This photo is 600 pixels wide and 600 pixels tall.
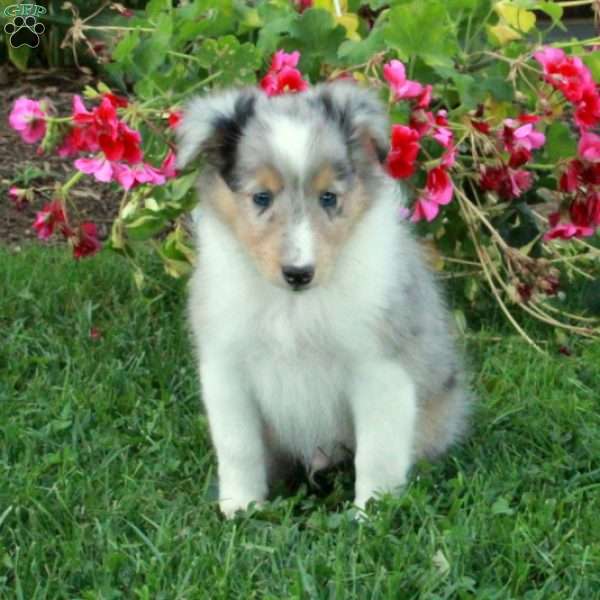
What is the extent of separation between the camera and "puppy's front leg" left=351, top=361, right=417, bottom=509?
354cm

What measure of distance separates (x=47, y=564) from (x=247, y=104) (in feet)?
4.60

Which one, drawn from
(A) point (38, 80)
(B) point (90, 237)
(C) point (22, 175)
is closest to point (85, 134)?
(B) point (90, 237)

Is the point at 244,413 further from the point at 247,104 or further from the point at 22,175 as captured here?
the point at 22,175

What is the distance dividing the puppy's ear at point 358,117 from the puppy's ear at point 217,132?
0.22m

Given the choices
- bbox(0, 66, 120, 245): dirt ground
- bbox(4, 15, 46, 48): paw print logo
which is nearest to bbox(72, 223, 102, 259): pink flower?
bbox(0, 66, 120, 245): dirt ground

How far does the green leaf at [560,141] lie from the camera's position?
492 centimetres

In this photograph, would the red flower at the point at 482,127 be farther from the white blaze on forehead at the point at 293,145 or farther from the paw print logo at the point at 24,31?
the paw print logo at the point at 24,31

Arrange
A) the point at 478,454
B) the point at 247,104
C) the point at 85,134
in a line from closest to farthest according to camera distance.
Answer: the point at 247,104, the point at 478,454, the point at 85,134

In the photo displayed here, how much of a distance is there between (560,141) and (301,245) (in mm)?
2091

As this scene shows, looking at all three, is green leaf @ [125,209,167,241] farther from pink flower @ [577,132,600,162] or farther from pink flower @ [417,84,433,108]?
pink flower @ [577,132,600,162]

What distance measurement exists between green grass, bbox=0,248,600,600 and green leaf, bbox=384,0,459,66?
1252 mm

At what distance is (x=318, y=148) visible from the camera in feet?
10.7

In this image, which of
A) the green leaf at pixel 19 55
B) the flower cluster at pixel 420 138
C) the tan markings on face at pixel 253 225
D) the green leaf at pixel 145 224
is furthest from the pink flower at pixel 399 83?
the green leaf at pixel 19 55

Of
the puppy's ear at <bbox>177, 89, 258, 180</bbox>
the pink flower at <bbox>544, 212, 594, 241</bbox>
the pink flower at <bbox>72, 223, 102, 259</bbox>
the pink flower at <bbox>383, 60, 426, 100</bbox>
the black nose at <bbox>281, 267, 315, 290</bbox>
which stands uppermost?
the puppy's ear at <bbox>177, 89, 258, 180</bbox>
